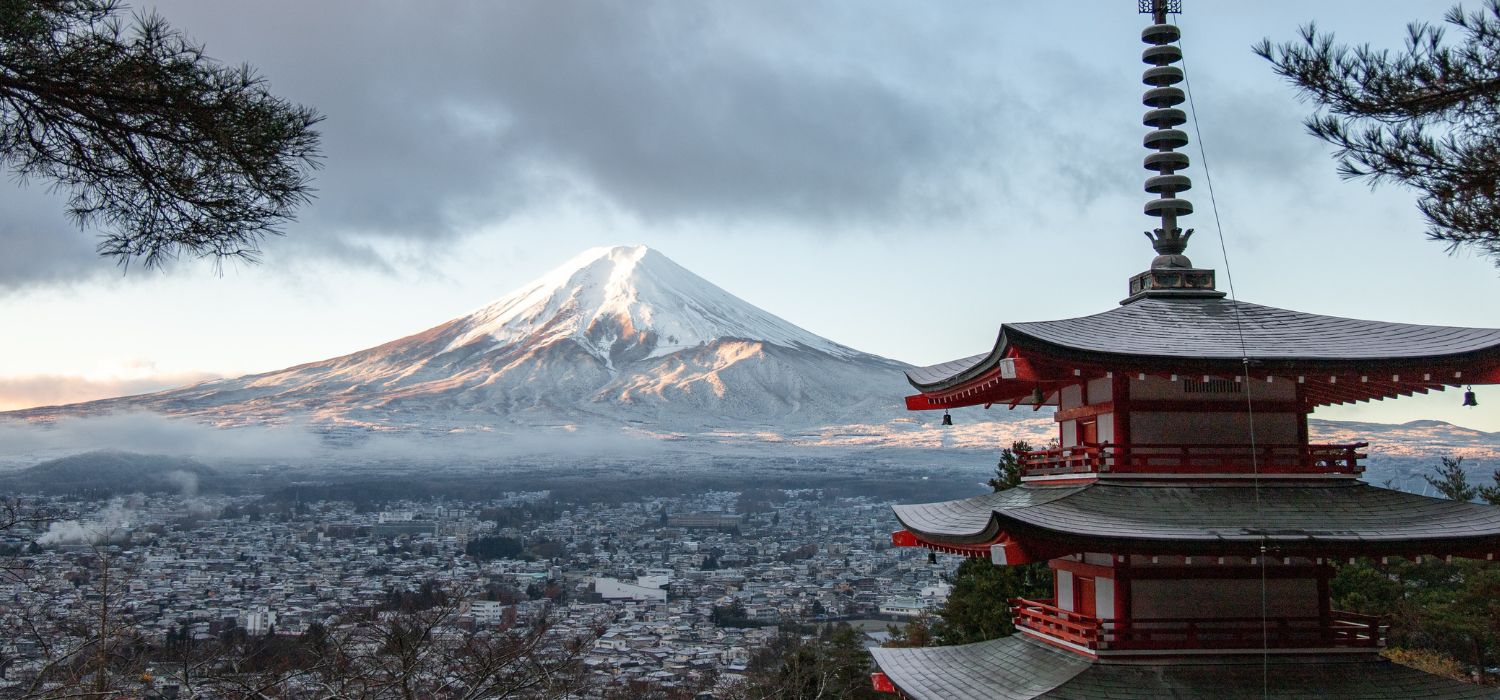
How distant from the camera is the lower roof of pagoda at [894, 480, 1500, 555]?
9.23 m

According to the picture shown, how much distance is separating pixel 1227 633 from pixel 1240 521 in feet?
3.50

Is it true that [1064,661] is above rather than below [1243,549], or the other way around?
below

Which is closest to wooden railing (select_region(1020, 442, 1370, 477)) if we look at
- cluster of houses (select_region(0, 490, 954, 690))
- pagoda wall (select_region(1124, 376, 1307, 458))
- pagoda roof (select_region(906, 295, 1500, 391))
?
pagoda wall (select_region(1124, 376, 1307, 458))

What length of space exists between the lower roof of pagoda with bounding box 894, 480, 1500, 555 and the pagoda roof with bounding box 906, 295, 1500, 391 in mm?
1086

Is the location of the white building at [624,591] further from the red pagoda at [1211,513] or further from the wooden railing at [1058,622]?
→ the red pagoda at [1211,513]

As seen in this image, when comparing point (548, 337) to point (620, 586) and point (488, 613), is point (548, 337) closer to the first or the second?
point (620, 586)

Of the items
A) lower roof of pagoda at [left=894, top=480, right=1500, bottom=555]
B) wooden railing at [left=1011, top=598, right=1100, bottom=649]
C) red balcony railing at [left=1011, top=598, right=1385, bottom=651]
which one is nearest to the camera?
lower roof of pagoda at [left=894, top=480, right=1500, bottom=555]

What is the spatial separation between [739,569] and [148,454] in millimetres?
59505

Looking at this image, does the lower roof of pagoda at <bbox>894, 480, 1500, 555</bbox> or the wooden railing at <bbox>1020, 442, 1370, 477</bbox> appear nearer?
the lower roof of pagoda at <bbox>894, 480, 1500, 555</bbox>

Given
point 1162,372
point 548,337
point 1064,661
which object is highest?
point 548,337

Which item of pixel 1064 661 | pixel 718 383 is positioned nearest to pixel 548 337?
pixel 718 383

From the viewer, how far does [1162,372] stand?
988cm

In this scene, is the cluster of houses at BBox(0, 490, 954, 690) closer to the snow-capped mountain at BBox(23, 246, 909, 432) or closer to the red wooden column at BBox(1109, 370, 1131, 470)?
the red wooden column at BBox(1109, 370, 1131, 470)

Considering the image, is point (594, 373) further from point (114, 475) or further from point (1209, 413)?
point (1209, 413)
